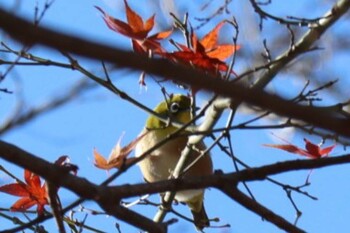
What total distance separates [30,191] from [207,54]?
649 mm

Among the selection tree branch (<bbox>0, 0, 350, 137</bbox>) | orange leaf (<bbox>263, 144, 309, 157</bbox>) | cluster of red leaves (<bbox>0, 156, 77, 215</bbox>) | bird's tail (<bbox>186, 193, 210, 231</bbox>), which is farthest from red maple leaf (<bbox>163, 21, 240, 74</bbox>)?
bird's tail (<bbox>186, 193, 210, 231</bbox>)

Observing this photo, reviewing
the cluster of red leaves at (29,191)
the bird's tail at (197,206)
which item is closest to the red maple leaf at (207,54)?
the cluster of red leaves at (29,191)

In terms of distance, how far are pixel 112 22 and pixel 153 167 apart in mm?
1650

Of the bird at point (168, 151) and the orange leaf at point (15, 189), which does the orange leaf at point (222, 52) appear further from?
the bird at point (168, 151)

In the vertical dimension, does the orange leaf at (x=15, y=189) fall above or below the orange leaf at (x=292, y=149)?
below

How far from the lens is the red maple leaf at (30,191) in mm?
2133

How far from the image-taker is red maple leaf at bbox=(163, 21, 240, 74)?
1.92 meters

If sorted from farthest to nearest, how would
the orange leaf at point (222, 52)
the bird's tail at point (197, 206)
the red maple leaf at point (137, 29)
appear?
the bird's tail at point (197, 206), the orange leaf at point (222, 52), the red maple leaf at point (137, 29)

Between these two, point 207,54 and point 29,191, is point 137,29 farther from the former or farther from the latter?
point 29,191

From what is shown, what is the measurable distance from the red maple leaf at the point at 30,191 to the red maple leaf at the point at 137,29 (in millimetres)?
539

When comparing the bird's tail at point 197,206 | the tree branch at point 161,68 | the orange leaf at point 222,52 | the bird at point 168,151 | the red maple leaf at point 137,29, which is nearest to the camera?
the tree branch at point 161,68

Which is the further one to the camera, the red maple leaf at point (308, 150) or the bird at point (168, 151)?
the bird at point (168, 151)

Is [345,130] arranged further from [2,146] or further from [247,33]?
[247,33]

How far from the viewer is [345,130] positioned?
2.17 ft
